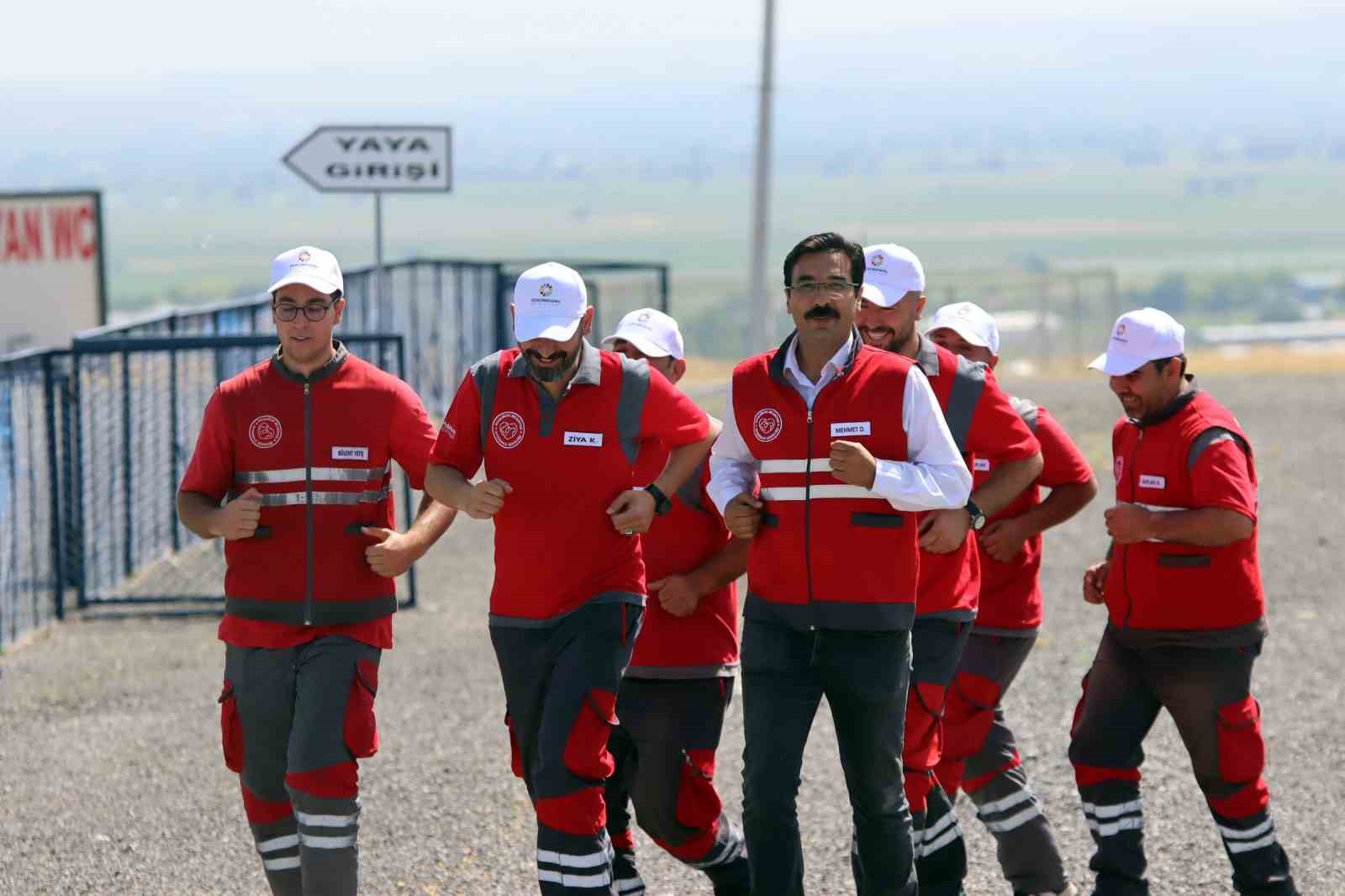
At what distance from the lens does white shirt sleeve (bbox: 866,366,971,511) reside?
18.6 ft

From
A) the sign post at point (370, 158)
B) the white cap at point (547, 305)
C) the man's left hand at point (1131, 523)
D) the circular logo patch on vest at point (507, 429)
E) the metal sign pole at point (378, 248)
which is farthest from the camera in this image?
the metal sign pole at point (378, 248)

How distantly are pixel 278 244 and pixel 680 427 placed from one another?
13552 cm

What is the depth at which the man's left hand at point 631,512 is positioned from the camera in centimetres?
596

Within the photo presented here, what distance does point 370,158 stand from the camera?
1395 centimetres

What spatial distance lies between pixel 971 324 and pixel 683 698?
173cm

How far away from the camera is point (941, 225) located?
647 ft

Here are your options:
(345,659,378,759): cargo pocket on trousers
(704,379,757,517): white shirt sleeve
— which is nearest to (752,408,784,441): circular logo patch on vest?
(704,379,757,517): white shirt sleeve

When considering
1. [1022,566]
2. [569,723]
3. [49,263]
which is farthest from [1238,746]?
[49,263]

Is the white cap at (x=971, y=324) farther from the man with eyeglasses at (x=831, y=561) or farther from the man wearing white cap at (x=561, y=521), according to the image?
the man wearing white cap at (x=561, y=521)

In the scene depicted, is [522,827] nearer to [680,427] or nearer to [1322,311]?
[680,427]

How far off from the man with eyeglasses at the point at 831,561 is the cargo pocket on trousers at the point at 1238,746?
1.24 m

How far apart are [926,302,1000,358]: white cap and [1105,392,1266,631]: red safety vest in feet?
2.40

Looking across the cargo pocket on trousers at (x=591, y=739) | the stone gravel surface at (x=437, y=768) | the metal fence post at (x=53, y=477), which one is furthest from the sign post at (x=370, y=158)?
the cargo pocket on trousers at (x=591, y=739)

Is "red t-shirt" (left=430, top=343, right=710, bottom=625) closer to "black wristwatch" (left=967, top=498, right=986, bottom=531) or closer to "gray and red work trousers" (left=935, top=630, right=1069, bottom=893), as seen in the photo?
"black wristwatch" (left=967, top=498, right=986, bottom=531)
